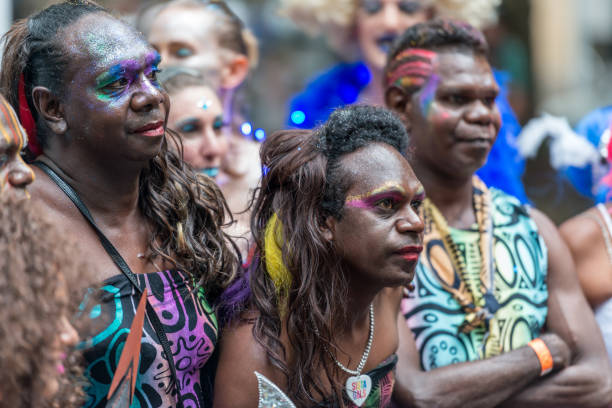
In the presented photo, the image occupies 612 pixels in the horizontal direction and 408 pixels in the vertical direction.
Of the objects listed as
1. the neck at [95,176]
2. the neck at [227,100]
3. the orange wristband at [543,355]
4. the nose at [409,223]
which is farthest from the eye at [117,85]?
the neck at [227,100]

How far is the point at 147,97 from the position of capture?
253 centimetres

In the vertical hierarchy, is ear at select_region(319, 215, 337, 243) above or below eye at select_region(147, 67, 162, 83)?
below

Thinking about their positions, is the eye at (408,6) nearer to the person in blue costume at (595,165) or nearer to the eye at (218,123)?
the person in blue costume at (595,165)

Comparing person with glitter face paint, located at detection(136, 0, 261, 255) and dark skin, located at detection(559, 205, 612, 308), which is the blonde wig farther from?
dark skin, located at detection(559, 205, 612, 308)

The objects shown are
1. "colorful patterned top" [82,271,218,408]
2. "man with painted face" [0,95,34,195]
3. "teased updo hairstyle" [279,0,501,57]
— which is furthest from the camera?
"teased updo hairstyle" [279,0,501,57]

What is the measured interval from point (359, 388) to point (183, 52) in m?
2.57

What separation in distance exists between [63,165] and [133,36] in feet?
1.54

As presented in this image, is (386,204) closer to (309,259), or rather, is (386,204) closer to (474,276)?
(309,259)

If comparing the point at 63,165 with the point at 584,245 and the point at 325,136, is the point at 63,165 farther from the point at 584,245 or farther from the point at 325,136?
the point at 584,245

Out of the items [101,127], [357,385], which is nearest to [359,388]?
[357,385]

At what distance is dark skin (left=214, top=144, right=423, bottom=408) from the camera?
258 centimetres

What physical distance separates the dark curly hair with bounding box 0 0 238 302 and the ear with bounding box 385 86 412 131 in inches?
40.7

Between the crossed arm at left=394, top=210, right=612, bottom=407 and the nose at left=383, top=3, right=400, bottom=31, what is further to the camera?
the nose at left=383, top=3, right=400, bottom=31

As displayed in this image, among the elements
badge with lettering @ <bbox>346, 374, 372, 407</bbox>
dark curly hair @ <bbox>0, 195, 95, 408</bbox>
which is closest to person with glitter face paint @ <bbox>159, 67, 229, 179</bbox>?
badge with lettering @ <bbox>346, 374, 372, 407</bbox>
